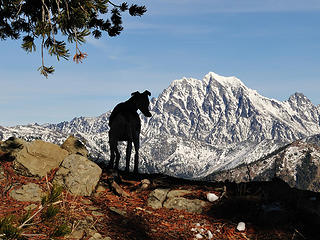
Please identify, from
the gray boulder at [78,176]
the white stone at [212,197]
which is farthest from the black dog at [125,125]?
the white stone at [212,197]

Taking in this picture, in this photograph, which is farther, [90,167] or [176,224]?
[90,167]

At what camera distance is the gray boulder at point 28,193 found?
10133 mm

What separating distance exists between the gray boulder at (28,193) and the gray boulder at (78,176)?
26.4 inches

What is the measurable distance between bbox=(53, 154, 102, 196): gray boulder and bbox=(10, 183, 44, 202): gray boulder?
671 millimetres

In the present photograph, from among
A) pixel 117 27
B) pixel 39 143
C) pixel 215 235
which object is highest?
pixel 117 27

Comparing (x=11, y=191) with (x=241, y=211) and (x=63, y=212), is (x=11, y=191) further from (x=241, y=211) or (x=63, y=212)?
(x=241, y=211)

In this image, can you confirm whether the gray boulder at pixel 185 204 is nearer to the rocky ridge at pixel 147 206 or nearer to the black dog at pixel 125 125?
the rocky ridge at pixel 147 206

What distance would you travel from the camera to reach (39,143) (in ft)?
40.3

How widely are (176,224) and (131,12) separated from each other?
29.1 feet

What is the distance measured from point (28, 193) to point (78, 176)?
5.41ft

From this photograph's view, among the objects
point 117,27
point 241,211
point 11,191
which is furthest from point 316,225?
point 117,27

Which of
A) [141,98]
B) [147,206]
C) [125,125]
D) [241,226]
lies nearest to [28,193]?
[147,206]

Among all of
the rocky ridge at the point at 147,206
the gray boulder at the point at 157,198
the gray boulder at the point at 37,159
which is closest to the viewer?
the rocky ridge at the point at 147,206

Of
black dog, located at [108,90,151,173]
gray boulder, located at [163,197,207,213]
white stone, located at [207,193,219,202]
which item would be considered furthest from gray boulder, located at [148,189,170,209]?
black dog, located at [108,90,151,173]
